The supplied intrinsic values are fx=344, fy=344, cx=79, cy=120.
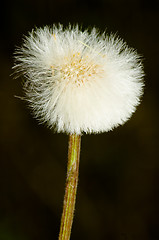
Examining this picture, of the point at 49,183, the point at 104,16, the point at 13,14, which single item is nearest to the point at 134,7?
the point at 104,16

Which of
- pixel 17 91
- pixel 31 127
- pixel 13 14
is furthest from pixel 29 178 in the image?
pixel 13 14

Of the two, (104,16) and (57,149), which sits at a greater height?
(104,16)

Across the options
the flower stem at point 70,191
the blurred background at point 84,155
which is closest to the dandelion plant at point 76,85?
the flower stem at point 70,191

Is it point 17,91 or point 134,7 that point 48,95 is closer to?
point 17,91

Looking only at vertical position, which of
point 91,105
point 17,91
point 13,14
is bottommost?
point 91,105

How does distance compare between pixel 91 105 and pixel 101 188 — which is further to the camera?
pixel 101 188

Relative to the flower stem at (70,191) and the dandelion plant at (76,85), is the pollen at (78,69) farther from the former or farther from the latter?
the flower stem at (70,191)

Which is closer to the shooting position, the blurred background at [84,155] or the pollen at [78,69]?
the pollen at [78,69]

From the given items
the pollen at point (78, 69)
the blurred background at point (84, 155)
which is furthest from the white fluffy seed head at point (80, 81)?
the blurred background at point (84, 155)

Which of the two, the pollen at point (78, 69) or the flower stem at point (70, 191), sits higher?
the pollen at point (78, 69)
